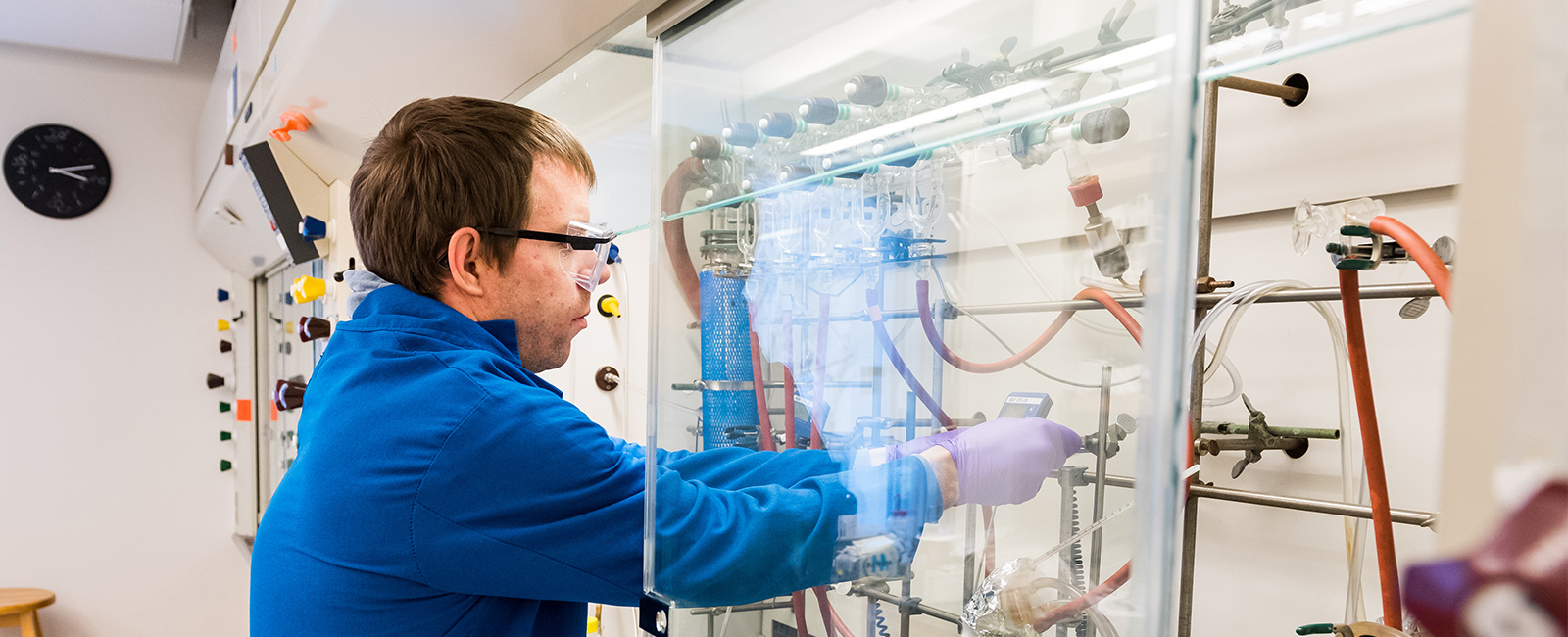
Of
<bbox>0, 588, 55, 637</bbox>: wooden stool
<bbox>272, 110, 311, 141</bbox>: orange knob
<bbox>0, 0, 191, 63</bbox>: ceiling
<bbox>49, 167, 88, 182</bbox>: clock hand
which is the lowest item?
<bbox>0, 588, 55, 637</bbox>: wooden stool

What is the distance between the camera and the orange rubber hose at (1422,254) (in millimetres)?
577

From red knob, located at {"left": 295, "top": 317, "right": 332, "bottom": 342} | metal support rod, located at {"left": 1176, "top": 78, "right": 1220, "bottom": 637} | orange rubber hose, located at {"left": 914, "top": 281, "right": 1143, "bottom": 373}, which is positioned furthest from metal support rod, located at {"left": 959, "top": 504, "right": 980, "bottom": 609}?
red knob, located at {"left": 295, "top": 317, "right": 332, "bottom": 342}

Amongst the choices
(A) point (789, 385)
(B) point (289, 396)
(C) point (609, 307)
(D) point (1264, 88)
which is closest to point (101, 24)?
(B) point (289, 396)

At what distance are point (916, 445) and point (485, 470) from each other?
400 mm

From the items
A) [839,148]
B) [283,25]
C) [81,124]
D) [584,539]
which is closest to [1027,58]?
[839,148]

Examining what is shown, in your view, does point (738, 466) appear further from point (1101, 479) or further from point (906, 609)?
point (1101, 479)

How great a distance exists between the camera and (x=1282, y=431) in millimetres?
1096

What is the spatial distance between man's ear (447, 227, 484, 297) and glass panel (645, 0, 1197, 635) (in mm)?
236

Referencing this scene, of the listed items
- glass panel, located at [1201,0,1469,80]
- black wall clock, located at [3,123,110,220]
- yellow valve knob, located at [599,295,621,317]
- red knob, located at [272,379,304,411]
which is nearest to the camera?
glass panel, located at [1201,0,1469,80]

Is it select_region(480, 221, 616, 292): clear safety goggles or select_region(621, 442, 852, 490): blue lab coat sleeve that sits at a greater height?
select_region(480, 221, 616, 292): clear safety goggles

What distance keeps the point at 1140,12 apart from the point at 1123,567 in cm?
31

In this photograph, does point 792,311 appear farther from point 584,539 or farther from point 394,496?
point 394,496

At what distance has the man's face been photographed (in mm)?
1088

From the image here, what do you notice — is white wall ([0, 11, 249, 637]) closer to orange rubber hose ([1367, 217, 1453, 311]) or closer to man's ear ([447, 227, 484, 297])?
man's ear ([447, 227, 484, 297])
